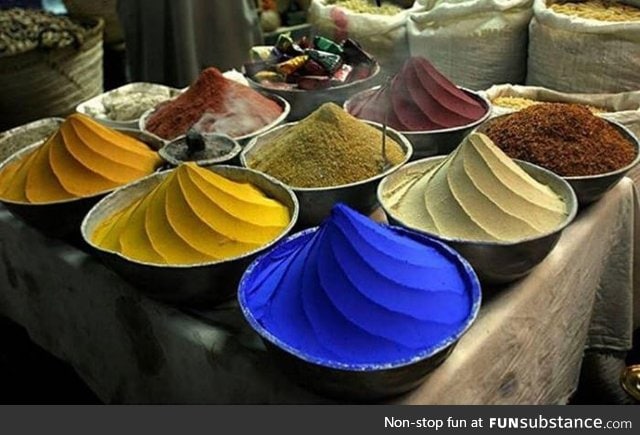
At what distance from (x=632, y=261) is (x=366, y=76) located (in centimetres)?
62

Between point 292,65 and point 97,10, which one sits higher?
point 292,65

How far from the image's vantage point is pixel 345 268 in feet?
2.39

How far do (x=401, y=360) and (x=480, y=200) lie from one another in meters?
0.31

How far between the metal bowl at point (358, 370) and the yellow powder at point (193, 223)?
13cm

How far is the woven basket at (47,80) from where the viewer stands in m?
2.47

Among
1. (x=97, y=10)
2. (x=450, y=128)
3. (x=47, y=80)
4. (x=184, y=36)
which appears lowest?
(x=47, y=80)

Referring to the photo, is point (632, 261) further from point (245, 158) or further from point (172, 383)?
point (172, 383)

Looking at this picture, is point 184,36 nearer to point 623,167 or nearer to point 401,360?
point 623,167

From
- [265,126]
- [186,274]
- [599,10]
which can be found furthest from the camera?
[599,10]

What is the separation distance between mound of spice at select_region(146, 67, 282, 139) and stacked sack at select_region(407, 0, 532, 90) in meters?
0.70

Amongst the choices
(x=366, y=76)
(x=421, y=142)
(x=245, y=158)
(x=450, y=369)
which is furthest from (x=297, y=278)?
(x=366, y=76)

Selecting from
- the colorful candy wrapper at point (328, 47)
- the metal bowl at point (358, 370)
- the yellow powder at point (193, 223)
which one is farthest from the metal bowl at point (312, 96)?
the metal bowl at point (358, 370)

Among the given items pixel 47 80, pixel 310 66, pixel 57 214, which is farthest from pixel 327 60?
pixel 47 80

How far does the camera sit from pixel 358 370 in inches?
25.7
